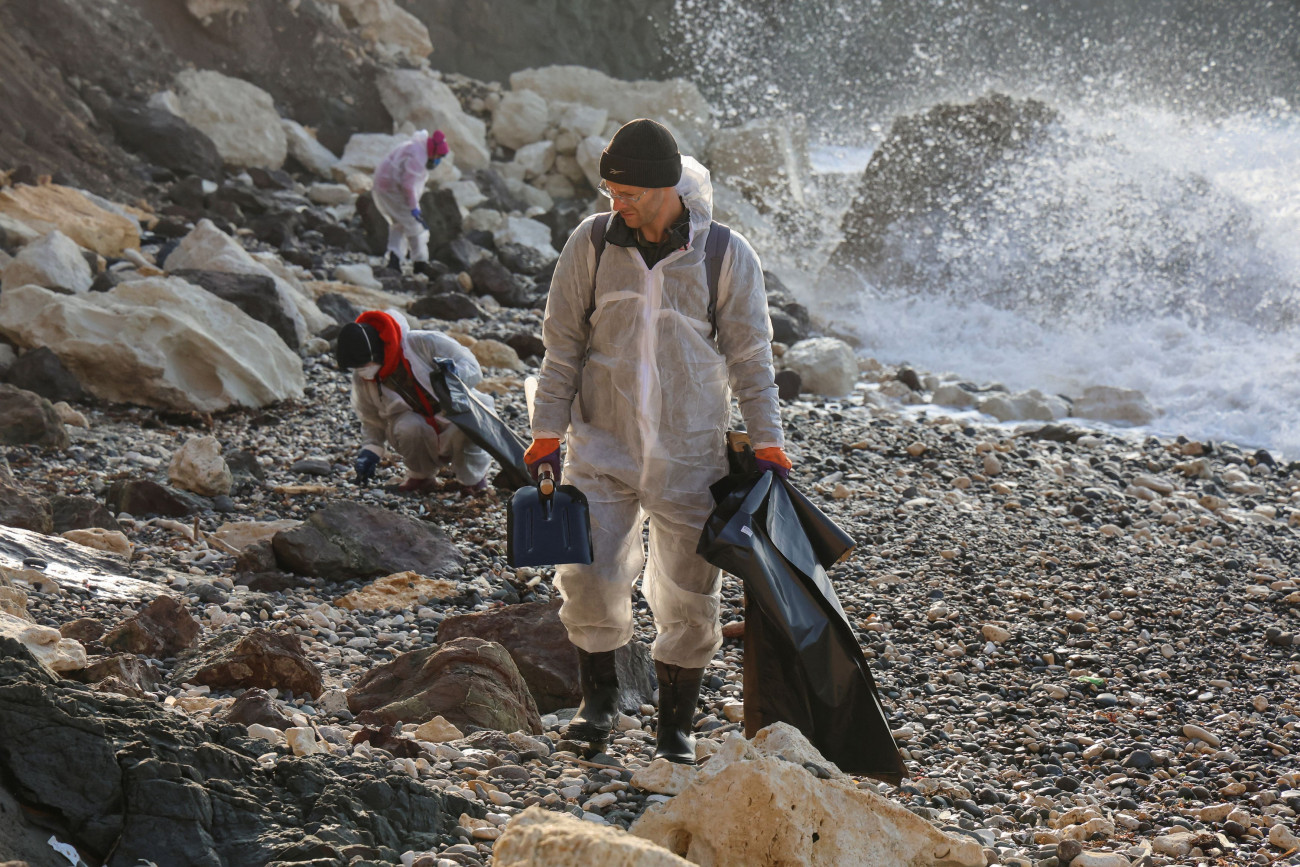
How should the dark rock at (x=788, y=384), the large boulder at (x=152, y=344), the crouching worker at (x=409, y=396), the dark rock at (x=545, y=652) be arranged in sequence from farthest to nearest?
the dark rock at (x=788, y=384) → the large boulder at (x=152, y=344) → the crouching worker at (x=409, y=396) → the dark rock at (x=545, y=652)

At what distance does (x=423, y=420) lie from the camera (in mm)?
5980

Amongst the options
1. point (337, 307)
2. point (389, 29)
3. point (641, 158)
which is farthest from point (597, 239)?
point (389, 29)

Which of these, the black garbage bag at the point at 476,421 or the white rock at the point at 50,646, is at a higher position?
the black garbage bag at the point at 476,421

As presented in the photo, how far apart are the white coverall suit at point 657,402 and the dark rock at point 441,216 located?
33.0 ft

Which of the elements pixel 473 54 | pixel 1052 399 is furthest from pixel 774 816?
pixel 473 54

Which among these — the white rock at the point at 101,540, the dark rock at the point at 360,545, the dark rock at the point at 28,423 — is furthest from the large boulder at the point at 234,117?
the white rock at the point at 101,540

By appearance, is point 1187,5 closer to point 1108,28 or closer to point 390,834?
point 1108,28

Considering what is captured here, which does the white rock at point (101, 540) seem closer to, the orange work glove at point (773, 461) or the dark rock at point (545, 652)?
the dark rock at point (545, 652)

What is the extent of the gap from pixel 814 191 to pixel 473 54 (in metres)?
11.9

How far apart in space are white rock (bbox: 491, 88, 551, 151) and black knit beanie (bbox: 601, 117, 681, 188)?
16989 millimetres

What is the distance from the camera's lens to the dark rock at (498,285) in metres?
11.2

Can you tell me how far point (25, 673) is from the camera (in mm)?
2148

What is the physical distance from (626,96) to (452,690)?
18.7 m

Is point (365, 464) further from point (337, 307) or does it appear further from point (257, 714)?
point (337, 307)
